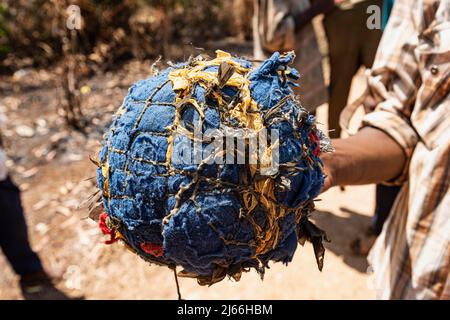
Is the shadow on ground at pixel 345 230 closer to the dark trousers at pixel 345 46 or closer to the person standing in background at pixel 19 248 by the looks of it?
the dark trousers at pixel 345 46

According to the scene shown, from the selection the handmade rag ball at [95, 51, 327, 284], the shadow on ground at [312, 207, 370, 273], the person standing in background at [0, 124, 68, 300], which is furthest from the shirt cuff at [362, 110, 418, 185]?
the person standing in background at [0, 124, 68, 300]

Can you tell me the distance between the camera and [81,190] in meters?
3.31

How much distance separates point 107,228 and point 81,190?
254 centimetres

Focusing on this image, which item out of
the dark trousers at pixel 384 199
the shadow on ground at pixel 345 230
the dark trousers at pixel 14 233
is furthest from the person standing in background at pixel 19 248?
the dark trousers at pixel 384 199

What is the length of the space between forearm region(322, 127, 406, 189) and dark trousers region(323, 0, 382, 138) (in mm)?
1600

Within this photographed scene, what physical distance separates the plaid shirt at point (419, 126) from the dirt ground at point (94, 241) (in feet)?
3.99

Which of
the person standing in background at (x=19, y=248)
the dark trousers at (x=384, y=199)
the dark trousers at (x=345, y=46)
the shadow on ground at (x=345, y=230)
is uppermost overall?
the dark trousers at (x=345, y=46)

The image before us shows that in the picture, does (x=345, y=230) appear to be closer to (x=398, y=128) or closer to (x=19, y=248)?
(x=398, y=128)

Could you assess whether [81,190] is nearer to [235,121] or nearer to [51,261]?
[51,261]

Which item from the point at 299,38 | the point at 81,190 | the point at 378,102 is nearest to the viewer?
the point at 378,102

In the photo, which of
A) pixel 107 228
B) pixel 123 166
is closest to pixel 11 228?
pixel 107 228

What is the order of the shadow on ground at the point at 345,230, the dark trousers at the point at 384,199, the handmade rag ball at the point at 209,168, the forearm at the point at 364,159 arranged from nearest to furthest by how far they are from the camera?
the handmade rag ball at the point at 209,168
the forearm at the point at 364,159
the dark trousers at the point at 384,199
the shadow on ground at the point at 345,230

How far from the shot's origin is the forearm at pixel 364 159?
112cm

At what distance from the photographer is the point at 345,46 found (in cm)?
287
